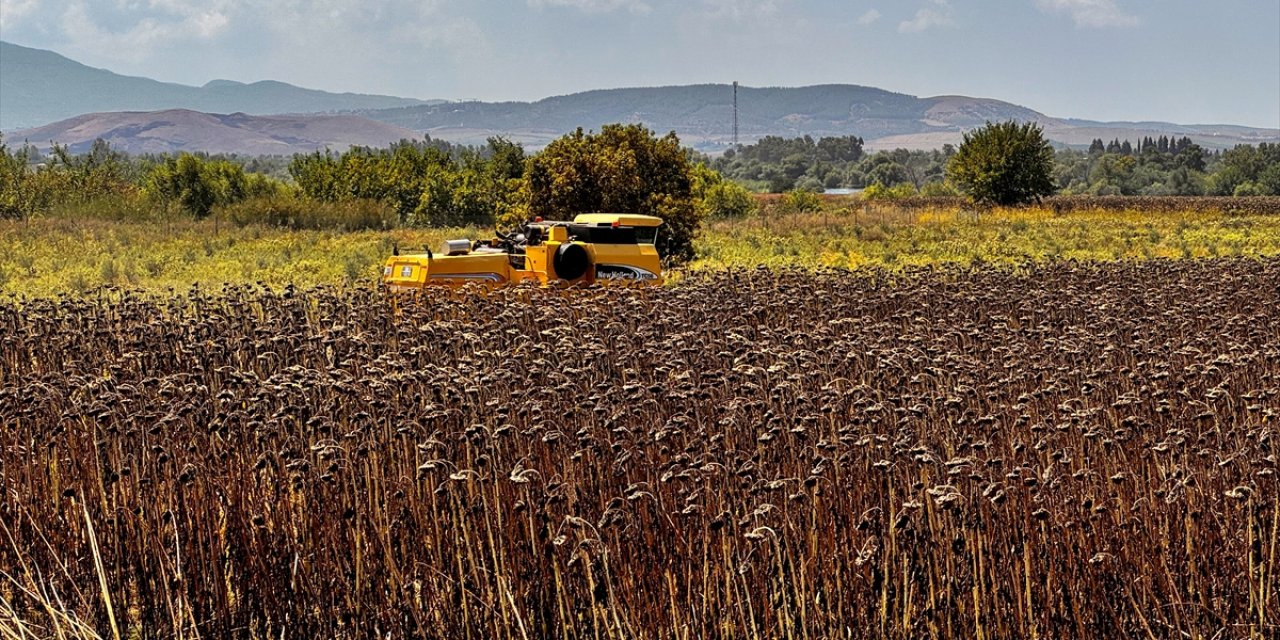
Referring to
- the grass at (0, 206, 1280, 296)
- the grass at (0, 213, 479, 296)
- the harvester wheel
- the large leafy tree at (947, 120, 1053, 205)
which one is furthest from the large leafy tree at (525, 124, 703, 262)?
the large leafy tree at (947, 120, 1053, 205)

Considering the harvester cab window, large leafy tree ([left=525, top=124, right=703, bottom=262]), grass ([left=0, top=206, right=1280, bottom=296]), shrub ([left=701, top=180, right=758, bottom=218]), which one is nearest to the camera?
the harvester cab window

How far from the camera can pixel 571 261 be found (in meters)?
16.7

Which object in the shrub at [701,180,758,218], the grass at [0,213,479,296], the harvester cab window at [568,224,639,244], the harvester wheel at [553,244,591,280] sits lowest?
the shrub at [701,180,758,218]

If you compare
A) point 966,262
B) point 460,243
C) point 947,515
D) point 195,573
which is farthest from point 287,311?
point 966,262

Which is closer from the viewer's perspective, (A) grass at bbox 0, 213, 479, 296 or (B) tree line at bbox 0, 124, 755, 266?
(A) grass at bbox 0, 213, 479, 296

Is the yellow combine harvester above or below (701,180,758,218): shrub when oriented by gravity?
above

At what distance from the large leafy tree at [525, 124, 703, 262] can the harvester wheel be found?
9.35 meters

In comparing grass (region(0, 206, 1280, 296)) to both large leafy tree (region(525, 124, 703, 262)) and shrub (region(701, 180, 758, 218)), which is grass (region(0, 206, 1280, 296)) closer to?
large leafy tree (region(525, 124, 703, 262))

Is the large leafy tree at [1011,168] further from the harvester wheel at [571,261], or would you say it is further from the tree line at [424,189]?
the harvester wheel at [571,261]

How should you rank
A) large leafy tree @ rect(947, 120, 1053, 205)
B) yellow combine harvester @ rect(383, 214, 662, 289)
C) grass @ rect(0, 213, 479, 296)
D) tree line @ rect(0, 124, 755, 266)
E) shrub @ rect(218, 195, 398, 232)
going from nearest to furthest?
yellow combine harvester @ rect(383, 214, 662, 289) < grass @ rect(0, 213, 479, 296) < tree line @ rect(0, 124, 755, 266) < shrub @ rect(218, 195, 398, 232) < large leafy tree @ rect(947, 120, 1053, 205)

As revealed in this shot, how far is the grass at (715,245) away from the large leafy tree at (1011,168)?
14.8 m

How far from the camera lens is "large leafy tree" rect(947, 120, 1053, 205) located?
2501 inches

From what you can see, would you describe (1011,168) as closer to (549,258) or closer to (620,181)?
(620,181)

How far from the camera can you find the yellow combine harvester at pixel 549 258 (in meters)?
15.8
